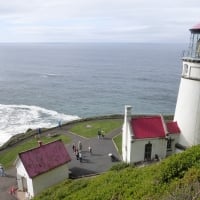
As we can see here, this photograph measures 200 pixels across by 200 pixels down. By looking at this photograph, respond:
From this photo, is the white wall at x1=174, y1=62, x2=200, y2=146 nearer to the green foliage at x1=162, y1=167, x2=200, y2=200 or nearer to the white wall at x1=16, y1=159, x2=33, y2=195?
the green foliage at x1=162, y1=167, x2=200, y2=200

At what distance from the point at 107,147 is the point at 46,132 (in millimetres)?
9408

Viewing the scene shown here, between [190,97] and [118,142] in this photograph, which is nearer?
[190,97]

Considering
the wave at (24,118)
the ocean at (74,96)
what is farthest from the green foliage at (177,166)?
the wave at (24,118)

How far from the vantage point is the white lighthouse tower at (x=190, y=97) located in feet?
74.4

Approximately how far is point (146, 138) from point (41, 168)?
8847 millimetres

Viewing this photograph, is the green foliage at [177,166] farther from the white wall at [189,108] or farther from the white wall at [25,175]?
the white wall at [25,175]

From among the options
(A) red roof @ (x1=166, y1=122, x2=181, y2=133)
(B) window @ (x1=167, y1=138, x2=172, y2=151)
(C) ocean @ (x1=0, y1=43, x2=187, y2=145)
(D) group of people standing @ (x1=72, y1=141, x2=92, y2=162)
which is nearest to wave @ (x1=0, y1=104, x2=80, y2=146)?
(C) ocean @ (x1=0, y1=43, x2=187, y2=145)

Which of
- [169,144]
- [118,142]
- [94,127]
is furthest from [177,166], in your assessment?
[94,127]

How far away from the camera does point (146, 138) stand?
24.1 m

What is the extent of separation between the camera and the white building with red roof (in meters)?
24.2

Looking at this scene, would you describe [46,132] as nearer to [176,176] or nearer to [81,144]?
[81,144]

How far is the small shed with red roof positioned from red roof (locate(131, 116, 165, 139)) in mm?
6252

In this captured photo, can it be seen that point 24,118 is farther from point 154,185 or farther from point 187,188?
point 187,188

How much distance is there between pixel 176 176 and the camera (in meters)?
13.1
